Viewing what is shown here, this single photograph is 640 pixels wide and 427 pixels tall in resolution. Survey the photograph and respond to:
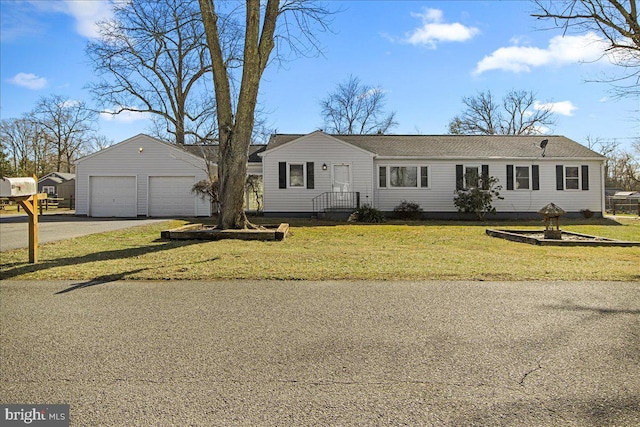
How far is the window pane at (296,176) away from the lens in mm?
19906

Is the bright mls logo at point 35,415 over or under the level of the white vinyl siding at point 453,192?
under

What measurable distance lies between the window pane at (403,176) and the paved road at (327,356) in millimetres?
15413

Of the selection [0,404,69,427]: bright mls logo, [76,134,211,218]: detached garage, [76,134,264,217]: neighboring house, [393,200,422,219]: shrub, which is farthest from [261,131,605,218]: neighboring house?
[0,404,69,427]: bright mls logo

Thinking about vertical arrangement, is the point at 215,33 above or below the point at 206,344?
above

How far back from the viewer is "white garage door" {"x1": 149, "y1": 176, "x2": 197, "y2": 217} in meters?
21.8

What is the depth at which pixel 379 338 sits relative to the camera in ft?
11.6

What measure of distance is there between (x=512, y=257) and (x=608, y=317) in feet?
13.8

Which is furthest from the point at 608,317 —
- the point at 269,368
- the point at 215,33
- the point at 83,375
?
the point at 215,33

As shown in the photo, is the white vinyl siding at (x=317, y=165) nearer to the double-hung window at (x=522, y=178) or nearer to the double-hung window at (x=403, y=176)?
the double-hung window at (x=403, y=176)

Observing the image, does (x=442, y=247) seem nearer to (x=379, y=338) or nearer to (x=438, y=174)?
(x=379, y=338)

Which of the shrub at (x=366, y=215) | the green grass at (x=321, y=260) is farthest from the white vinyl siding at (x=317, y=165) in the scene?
the green grass at (x=321, y=260)

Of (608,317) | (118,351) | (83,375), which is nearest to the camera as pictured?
(83,375)

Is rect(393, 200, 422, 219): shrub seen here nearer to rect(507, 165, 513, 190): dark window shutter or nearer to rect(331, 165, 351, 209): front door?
rect(331, 165, 351, 209): front door

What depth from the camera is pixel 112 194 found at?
856 inches
